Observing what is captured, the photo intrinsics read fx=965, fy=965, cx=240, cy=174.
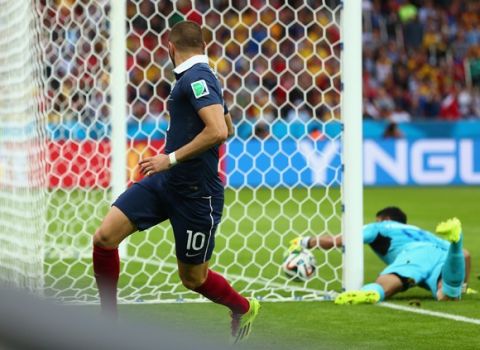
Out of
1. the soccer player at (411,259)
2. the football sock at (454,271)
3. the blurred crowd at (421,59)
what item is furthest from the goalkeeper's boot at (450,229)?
the blurred crowd at (421,59)

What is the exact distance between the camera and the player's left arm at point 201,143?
4.36 meters

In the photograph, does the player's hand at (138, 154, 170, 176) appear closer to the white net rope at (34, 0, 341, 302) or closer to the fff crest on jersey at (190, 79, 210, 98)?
the fff crest on jersey at (190, 79, 210, 98)

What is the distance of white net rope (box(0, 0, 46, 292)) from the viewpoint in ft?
17.9

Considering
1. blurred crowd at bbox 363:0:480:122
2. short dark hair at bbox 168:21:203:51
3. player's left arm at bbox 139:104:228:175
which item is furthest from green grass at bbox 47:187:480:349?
blurred crowd at bbox 363:0:480:122

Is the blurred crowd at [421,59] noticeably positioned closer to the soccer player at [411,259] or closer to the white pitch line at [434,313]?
the soccer player at [411,259]

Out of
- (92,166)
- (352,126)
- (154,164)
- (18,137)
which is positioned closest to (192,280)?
(154,164)

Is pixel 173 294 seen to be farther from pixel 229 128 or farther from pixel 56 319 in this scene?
pixel 56 319

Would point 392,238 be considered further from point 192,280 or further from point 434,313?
point 192,280

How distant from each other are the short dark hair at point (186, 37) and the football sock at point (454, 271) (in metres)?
2.31

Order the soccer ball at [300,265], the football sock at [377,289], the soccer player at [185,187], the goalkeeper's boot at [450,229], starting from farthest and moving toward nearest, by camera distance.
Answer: the soccer ball at [300,265]
the football sock at [377,289]
the goalkeeper's boot at [450,229]
the soccer player at [185,187]

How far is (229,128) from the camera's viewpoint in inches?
191

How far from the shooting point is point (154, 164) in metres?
4.37

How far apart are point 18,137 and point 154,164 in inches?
56.9

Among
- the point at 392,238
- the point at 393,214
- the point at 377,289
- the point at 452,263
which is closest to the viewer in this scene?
the point at 452,263
